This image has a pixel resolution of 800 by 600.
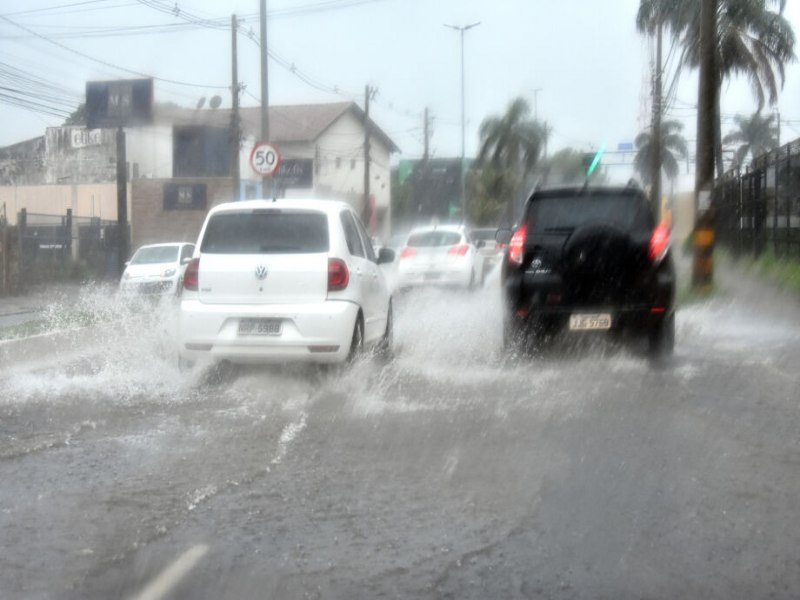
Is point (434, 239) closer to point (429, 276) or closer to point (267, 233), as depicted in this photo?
point (429, 276)

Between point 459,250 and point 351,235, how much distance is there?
11545mm

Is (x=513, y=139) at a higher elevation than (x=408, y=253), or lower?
higher

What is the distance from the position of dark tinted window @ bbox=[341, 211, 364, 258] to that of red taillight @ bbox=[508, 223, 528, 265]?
4.76ft

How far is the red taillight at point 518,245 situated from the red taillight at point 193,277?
9.92ft

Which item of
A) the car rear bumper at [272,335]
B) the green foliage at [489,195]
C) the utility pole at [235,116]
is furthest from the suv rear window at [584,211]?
the green foliage at [489,195]

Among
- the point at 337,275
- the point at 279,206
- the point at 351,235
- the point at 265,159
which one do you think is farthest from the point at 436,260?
the point at 337,275

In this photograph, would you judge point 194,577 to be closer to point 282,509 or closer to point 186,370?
point 282,509

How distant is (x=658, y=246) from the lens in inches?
408

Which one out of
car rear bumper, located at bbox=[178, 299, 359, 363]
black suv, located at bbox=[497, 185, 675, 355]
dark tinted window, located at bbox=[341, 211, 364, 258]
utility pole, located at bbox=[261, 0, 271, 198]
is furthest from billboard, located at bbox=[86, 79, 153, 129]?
car rear bumper, located at bbox=[178, 299, 359, 363]

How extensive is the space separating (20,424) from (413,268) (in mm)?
13849

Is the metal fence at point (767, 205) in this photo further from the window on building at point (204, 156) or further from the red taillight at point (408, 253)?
the window on building at point (204, 156)

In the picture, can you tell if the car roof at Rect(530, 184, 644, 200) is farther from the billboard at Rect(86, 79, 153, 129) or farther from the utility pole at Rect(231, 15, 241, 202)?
the utility pole at Rect(231, 15, 241, 202)

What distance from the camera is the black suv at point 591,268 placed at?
10.3m

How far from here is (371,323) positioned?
1038 centimetres
